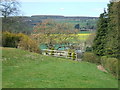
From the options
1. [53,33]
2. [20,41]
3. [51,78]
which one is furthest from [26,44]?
[51,78]

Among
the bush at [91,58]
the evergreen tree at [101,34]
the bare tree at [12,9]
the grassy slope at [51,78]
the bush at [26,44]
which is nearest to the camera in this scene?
the grassy slope at [51,78]

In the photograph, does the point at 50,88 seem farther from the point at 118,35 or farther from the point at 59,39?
the point at 59,39

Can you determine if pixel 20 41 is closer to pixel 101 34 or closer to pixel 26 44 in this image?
pixel 26 44

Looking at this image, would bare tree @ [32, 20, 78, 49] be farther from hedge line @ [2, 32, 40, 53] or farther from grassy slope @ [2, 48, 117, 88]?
grassy slope @ [2, 48, 117, 88]

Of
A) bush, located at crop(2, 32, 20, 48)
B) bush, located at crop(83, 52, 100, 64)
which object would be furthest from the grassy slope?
bush, located at crop(2, 32, 20, 48)

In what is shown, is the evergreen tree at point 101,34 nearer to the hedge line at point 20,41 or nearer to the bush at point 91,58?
the bush at point 91,58

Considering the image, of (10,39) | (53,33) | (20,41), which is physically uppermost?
(53,33)

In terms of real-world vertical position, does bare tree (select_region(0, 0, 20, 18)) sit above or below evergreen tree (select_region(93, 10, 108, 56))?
above

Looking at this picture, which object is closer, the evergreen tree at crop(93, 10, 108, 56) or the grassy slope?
the grassy slope

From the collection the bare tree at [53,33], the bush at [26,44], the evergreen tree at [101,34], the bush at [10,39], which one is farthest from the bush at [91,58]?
the bare tree at [53,33]

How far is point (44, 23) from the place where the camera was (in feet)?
83.8

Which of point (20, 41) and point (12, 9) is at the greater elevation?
point (12, 9)

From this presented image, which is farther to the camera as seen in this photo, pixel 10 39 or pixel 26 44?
pixel 10 39

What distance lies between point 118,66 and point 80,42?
19.7 metres
